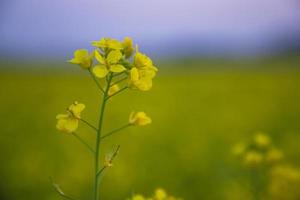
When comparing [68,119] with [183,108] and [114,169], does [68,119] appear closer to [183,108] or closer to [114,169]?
[114,169]

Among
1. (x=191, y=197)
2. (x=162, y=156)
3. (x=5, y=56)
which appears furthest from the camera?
(x=5, y=56)

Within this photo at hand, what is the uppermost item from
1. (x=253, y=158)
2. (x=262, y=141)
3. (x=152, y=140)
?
(x=152, y=140)

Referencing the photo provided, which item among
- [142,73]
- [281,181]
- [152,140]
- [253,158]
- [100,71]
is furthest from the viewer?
[152,140]

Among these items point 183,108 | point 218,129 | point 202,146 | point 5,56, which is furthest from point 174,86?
point 5,56

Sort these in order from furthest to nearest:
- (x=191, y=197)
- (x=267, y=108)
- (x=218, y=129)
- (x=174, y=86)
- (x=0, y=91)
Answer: (x=174, y=86) < (x=0, y=91) < (x=267, y=108) < (x=218, y=129) < (x=191, y=197)

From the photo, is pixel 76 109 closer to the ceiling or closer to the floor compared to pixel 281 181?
closer to the floor

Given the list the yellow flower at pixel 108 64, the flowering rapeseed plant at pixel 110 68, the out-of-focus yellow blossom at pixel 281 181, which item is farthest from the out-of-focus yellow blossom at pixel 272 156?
the yellow flower at pixel 108 64

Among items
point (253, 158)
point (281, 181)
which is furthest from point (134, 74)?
→ point (281, 181)

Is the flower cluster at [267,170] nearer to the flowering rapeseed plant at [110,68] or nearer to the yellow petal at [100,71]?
the flowering rapeseed plant at [110,68]

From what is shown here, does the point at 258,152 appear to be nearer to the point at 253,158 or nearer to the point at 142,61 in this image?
A: the point at 253,158
